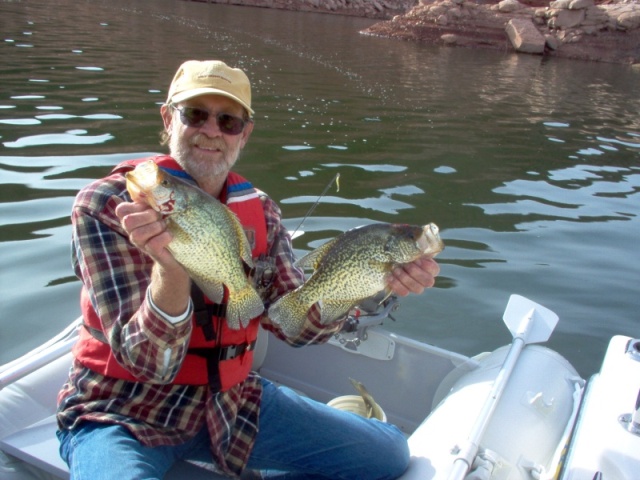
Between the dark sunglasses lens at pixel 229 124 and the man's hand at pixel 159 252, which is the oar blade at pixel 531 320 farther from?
the man's hand at pixel 159 252

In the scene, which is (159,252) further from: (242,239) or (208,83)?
(208,83)

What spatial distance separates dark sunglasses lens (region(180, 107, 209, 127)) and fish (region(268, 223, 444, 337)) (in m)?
0.92

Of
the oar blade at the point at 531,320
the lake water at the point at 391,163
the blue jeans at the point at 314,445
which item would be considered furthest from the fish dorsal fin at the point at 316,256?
the lake water at the point at 391,163

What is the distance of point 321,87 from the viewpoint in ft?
62.7

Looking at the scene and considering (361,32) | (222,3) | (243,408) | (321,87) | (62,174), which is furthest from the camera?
(222,3)

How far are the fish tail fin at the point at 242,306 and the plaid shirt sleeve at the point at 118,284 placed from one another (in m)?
0.21

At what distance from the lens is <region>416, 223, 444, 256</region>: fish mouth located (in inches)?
114

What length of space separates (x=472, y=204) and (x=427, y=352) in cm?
568

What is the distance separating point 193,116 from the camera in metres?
3.34

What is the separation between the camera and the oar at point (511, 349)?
323 cm

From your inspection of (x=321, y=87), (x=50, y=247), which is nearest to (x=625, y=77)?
(x=321, y=87)

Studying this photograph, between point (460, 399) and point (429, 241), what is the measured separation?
4.84 feet

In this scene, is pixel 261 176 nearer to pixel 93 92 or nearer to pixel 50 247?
pixel 50 247

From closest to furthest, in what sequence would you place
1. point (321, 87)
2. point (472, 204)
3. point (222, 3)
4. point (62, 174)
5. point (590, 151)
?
point (62, 174) < point (472, 204) < point (590, 151) < point (321, 87) < point (222, 3)
